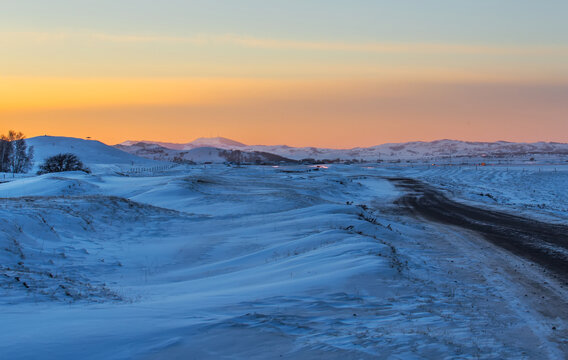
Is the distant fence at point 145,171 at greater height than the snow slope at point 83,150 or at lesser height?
lesser

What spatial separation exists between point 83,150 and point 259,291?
157 m

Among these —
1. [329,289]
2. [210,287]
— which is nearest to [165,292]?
[210,287]

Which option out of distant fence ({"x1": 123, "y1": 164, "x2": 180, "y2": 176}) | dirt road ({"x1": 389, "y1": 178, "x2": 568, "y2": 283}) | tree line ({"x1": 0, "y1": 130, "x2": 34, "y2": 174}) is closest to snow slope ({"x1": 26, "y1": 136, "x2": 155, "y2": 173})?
distant fence ({"x1": 123, "y1": 164, "x2": 180, "y2": 176})

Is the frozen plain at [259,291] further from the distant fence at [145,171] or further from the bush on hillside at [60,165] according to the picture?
the distant fence at [145,171]

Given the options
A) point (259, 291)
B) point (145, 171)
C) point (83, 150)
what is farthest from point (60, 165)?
point (83, 150)

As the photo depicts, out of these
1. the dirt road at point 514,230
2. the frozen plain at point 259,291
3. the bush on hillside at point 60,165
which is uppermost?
the bush on hillside at point 60,165

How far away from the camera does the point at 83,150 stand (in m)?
148

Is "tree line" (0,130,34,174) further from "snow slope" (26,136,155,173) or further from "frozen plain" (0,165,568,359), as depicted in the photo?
"frozen plain" (0,165,568,359)

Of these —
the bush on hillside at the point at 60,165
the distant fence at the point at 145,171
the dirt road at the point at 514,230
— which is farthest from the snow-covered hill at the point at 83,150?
the dirt road at the point at 514,230

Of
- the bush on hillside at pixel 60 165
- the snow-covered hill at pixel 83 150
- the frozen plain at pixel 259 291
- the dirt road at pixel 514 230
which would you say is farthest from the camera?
the snow-covered hill at pixel 83 150

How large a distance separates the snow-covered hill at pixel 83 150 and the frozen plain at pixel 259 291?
12825 centimetres

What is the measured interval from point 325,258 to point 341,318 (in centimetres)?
395

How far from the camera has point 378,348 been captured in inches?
215

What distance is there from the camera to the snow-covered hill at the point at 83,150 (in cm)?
13699
